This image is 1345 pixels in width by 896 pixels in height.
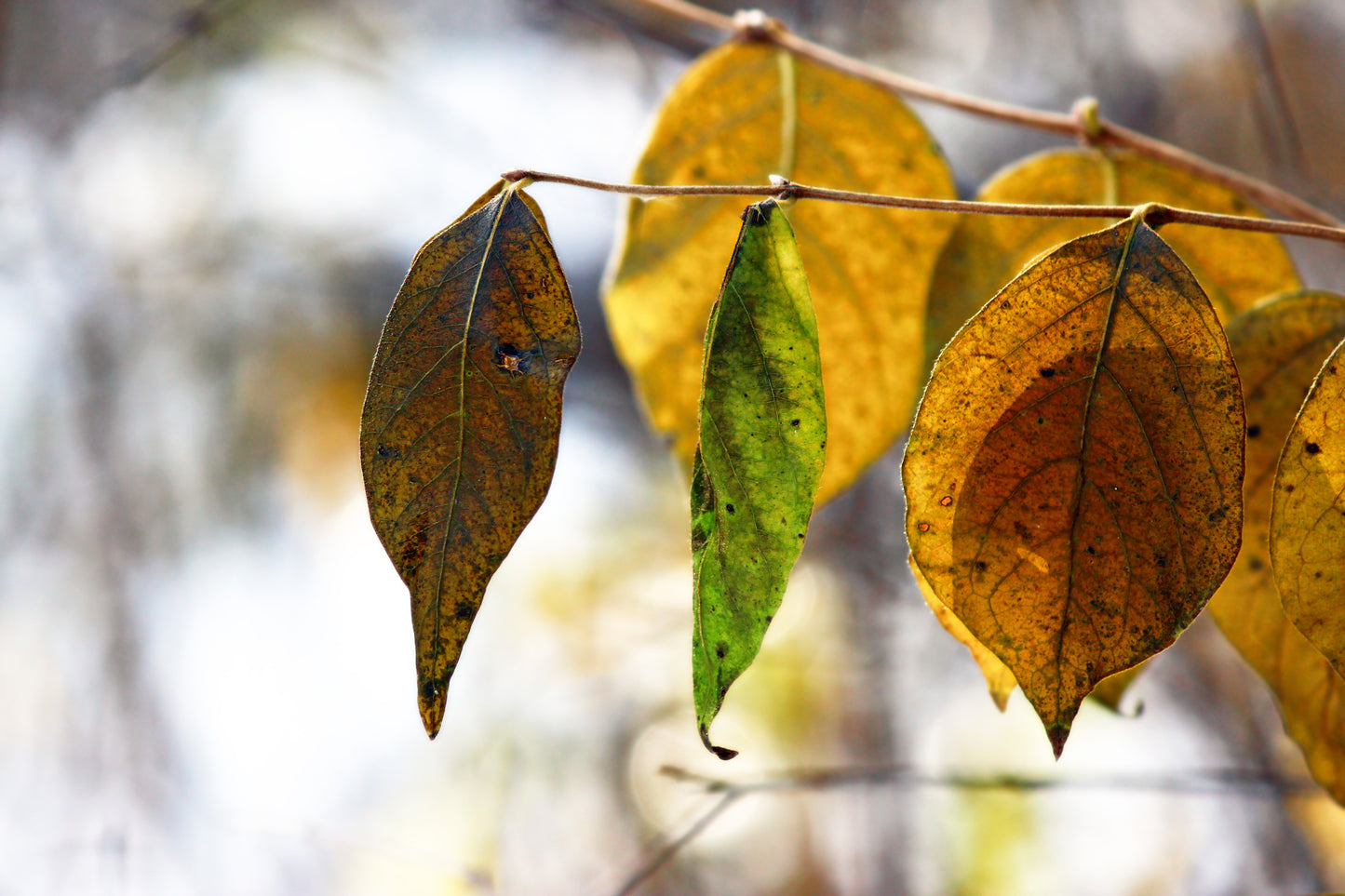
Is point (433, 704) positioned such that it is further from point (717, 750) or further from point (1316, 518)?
point (1316, 518)

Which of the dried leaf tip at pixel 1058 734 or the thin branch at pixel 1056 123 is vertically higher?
the thin branch at pixel 1056 123

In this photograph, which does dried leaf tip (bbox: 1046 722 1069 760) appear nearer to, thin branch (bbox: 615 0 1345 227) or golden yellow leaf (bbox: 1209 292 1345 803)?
golden yellow leaf (bbox: 1209 292 1345 803)

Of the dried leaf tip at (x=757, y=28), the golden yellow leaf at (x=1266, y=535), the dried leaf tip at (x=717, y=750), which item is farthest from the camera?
the dried leaf tip at (x=757, y=28)

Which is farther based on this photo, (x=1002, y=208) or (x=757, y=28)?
Result: (x=757, y=28)

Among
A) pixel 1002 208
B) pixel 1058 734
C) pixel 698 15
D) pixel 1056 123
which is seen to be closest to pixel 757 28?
pixel 698 15

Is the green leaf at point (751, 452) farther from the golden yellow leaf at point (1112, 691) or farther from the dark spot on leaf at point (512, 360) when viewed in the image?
the golden yellow leaf at point (1112, 691)

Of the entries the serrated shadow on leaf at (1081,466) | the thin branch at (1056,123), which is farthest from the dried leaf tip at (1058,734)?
the thin branch at (1056,123)
